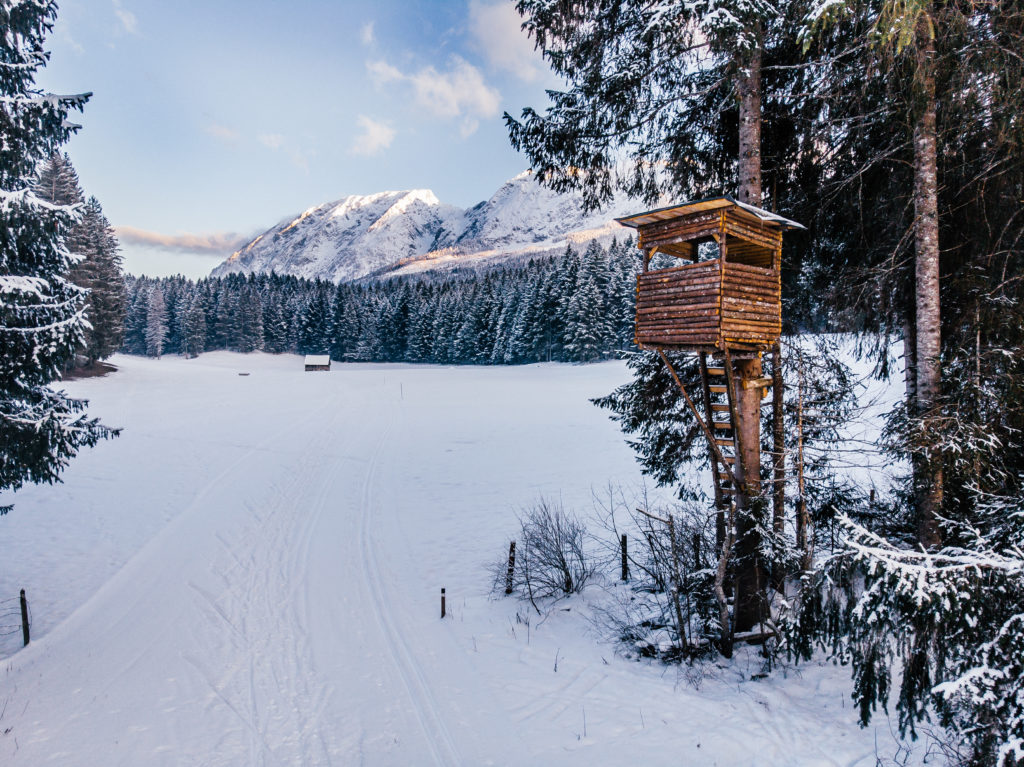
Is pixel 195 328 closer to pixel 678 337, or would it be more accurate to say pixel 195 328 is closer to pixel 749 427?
pixel 678 337

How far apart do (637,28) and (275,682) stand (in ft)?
35.8

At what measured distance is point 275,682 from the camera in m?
7.46

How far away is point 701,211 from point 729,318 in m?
1.59

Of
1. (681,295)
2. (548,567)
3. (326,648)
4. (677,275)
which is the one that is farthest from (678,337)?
(326,648)

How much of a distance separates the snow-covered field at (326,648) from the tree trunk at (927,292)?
2.56 m

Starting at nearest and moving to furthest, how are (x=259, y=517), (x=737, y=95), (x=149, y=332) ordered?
(x=737, y=95) → (x=259, y=517) → (x=149, y=332)

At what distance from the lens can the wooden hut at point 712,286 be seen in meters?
6.87

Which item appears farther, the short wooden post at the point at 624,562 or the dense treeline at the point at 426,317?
the dense treeline at the point at 426,317

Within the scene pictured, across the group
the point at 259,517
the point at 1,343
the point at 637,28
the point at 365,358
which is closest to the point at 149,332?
the point at 365,358

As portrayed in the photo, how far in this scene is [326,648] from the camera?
27.3ft

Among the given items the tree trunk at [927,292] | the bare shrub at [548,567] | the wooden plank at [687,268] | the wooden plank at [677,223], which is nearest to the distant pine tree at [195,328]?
the bare shrub at [548,567]

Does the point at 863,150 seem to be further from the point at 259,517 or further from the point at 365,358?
the point at 365,358

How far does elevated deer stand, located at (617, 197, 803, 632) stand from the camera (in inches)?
273

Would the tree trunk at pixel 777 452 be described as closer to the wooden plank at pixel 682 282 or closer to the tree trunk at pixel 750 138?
the wooden plank at pixel 682 282
